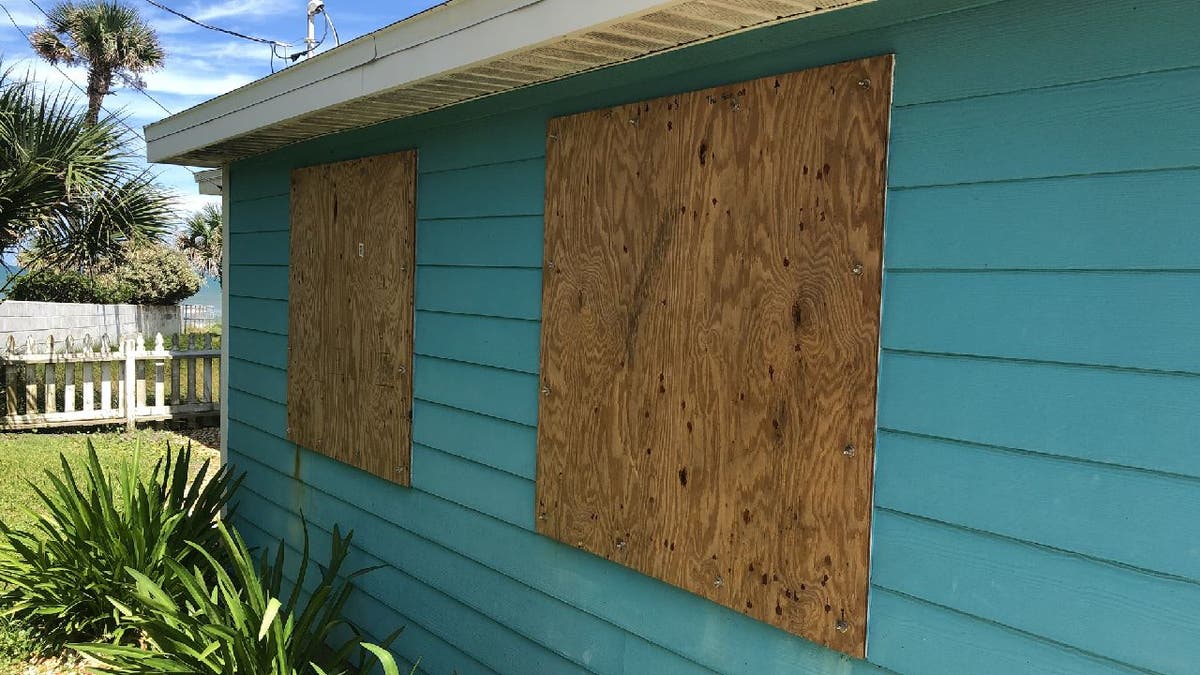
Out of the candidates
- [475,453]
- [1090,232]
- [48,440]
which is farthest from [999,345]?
[48,440]

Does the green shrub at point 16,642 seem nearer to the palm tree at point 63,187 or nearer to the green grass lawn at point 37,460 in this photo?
the green grass lawn at point 37,460

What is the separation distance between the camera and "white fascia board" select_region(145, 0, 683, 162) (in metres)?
2.26

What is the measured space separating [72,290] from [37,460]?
10338mm

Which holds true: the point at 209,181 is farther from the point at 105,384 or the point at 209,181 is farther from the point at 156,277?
the point at 156,277

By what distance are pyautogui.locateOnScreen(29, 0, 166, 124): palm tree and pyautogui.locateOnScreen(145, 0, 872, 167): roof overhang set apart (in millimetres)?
27678

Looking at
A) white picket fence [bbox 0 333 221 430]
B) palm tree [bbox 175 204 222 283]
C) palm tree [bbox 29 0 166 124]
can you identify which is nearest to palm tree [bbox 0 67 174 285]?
white picket fence [bbox 0 333 221 430]

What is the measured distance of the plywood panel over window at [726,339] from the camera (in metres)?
1.98

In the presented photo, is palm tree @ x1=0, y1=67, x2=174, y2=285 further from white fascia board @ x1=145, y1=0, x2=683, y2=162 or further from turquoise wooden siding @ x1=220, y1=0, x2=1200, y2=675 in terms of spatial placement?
turquoise wooden siding @ x1=220, y1=0, x2=1200, y2=675

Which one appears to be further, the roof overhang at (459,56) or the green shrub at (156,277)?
the green shrub at (156,277)

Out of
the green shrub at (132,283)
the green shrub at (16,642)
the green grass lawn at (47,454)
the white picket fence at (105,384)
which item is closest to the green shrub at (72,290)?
the green shrub at (132,283)

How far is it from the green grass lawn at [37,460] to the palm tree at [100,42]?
21.5 metres

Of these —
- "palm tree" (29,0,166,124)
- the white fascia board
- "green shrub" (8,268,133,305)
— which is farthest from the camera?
"palm tree" (29,0,166,124)

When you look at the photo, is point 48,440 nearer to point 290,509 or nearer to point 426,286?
point 290,509

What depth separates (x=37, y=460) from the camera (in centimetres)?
822
